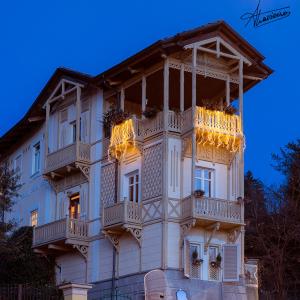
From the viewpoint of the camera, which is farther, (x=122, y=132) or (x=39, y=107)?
(x=39, y=107)

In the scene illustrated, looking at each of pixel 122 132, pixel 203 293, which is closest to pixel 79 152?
pixel 122 132

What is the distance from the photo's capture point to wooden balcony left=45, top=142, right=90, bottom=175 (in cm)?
4052

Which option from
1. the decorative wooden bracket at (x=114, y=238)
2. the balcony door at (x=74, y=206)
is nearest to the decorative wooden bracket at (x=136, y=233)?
the decorative wooden bracket at (x=114, y=238)

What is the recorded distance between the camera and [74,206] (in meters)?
42.1

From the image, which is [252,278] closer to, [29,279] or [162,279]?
[162,279]

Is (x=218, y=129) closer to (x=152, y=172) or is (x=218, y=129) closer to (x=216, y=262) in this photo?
(x=152, y=172)

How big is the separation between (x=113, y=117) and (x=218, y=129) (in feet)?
16.8

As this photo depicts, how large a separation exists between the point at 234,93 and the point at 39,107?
1061 cm

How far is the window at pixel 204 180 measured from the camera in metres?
37.4

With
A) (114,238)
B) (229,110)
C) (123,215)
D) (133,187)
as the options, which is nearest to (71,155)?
(133,187)

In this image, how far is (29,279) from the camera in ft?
133

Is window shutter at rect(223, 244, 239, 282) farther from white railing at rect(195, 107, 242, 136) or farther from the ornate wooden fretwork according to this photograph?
the ornate wooden fretwork

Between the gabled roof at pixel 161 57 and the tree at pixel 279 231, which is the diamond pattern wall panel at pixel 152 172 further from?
the tree at pixel 279 231

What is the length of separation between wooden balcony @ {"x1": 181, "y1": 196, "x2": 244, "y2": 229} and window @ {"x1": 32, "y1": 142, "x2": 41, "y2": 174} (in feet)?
41.3
